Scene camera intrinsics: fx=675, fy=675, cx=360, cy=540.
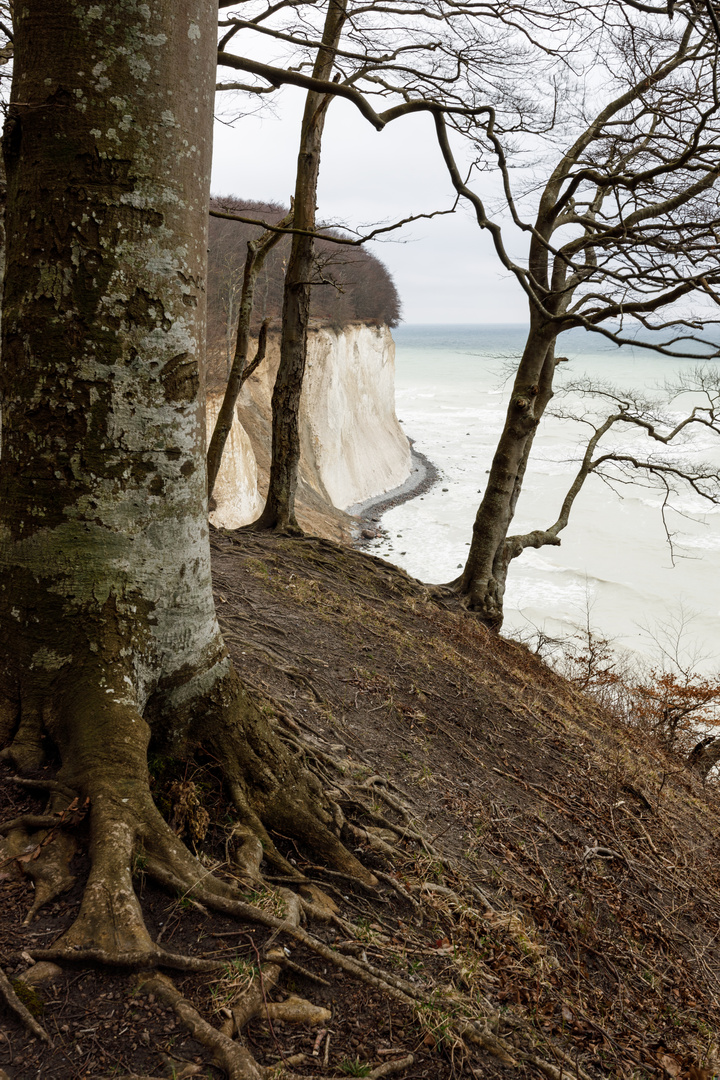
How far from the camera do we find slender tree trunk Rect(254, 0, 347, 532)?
845 centimetres

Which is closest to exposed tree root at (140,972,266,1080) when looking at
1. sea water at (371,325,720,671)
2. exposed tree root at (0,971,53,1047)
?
exposed tree root at (0,971,53,1047)

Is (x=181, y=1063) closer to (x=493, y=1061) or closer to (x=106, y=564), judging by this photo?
(x=493, y=1061)

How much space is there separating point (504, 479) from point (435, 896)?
7.44m

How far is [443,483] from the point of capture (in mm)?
34219

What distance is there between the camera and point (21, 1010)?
1.70 metres

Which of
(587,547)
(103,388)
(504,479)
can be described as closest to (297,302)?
(504,479)

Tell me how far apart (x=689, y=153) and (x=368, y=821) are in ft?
20.6

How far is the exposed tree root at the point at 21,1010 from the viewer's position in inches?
66.0

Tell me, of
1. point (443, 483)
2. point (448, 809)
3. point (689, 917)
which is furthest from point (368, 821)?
point (443, 483)

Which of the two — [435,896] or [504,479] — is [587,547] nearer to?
[504,479]

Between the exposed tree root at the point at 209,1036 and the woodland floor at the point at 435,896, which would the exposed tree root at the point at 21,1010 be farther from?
the exposed tree root at the point at 209,1036

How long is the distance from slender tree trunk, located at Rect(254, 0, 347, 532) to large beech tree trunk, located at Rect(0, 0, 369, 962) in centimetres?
604

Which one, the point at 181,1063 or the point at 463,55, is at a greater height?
the point at 463,55

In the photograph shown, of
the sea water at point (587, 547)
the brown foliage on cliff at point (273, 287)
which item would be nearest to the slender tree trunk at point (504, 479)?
the sea water at point (587, 547)
